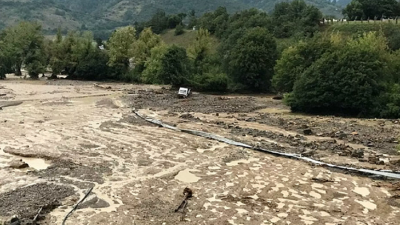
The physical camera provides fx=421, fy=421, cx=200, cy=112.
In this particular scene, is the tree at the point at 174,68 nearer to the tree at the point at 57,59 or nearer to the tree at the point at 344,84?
the tree at the point at 344,84

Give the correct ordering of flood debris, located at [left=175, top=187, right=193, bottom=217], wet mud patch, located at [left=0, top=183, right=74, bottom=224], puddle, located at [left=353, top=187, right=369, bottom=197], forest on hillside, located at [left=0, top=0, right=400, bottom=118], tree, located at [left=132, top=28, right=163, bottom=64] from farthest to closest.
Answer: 1. tree, located at [left=132, top=28, right=163, bottom=64]
2. forest on hillside, located at [left=0, top=0, right=400, bottom=118]
3. puddle, located at [left=353, top=187, right=369, bottom=197]
4. flood debris, located at [left=175, top=187, right=193, bottom=217]
5. wet mud patch, located at [left=0, top=183, right=74, bottom=224]

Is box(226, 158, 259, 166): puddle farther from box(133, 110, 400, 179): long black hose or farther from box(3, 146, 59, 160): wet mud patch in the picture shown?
box(3, 146, 59, 160): wet mud patch

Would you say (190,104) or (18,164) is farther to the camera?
(190,104)

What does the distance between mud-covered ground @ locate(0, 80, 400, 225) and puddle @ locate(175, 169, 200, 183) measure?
1.6 inches

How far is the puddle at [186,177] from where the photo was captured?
16938mm

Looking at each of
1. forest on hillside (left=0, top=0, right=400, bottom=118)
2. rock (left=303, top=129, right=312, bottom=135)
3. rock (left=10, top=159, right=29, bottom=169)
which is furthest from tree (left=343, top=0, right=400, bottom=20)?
rock (left=10, top=159, right=29, bottom=169)

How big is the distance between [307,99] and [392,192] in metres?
22.9

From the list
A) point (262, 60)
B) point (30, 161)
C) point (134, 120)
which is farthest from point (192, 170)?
point (262, 60)

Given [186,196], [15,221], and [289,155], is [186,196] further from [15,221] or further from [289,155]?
[289,155]

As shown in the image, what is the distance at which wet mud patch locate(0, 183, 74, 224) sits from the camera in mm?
12484

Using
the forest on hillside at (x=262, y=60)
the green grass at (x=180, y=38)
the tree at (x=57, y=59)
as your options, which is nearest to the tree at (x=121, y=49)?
the forest on hillside at (x=262, y=60)

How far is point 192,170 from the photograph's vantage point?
60.5ft

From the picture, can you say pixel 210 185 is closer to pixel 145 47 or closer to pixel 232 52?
pixel 232 52

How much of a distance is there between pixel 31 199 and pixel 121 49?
63.7 m
